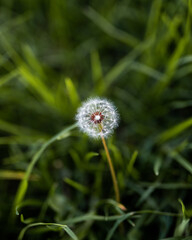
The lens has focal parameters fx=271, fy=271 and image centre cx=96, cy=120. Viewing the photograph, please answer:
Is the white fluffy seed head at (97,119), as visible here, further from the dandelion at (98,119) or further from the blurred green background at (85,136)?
the blurred green background at (85,136)

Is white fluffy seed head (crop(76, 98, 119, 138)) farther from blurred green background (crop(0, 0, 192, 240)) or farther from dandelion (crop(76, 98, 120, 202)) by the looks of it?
blurred green background (crop(0, 0, 192, 240))

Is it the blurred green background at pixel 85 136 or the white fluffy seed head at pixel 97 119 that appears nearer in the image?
the white fluffy seed head at pixel 97 119

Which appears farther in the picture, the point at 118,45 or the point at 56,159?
the point at 118,45

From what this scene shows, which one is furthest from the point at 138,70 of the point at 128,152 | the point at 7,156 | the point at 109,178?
the point at 7,156

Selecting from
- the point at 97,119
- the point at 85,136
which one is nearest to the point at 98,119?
the point at 97,119

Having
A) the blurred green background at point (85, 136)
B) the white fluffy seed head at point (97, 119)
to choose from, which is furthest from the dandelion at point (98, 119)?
the blurred green background at point (85, 136)

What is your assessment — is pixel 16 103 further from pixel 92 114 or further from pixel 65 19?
pixel 92 114
